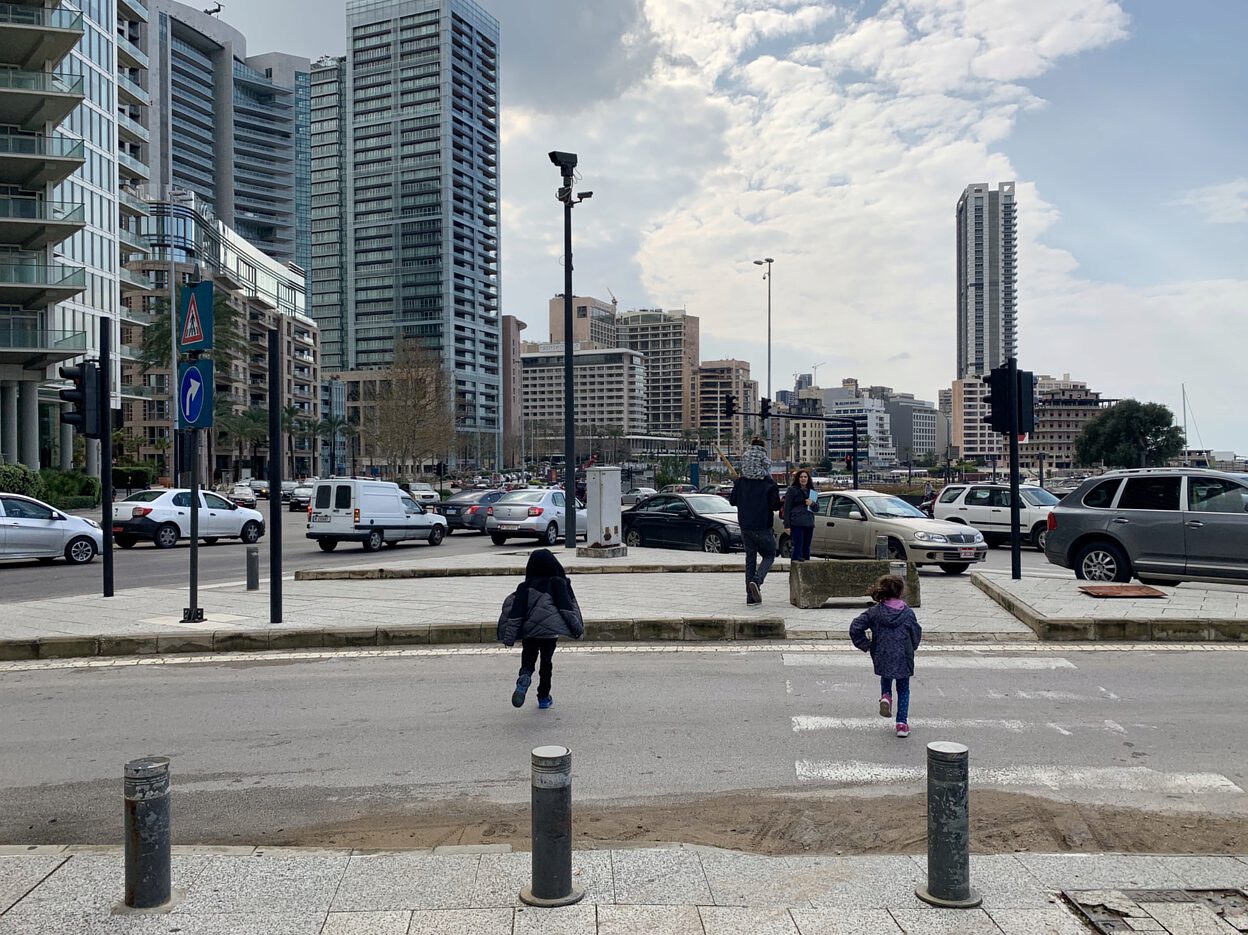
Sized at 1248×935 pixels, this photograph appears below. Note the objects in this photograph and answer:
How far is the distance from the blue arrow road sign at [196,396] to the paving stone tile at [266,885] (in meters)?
7.63

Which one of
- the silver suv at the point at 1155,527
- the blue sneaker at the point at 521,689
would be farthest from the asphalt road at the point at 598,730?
the silver suv at the point at 1155,527

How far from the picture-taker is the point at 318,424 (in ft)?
368

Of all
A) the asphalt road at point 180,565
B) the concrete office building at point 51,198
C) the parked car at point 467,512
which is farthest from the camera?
the concrete office building at point 51,198

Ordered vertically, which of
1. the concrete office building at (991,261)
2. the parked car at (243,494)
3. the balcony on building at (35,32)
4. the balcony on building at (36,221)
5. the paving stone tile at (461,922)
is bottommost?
the parked car at (243,494)

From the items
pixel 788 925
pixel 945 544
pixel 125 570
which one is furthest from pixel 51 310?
pixel 788 925

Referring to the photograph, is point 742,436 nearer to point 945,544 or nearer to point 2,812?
point 945,544

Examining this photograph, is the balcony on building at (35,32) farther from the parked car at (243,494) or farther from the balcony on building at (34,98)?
the parked car at (243,494)

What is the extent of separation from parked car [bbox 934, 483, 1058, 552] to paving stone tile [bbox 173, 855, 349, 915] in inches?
887

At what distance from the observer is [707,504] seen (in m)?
22.7

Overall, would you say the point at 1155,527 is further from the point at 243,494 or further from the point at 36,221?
the point at 243,494

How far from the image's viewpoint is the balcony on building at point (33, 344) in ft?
152

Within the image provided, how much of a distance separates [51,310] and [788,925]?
58.1m

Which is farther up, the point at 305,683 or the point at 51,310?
the point at 51,310

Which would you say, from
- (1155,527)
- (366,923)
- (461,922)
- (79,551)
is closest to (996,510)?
(1155,527)
